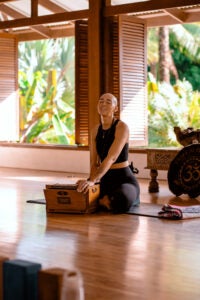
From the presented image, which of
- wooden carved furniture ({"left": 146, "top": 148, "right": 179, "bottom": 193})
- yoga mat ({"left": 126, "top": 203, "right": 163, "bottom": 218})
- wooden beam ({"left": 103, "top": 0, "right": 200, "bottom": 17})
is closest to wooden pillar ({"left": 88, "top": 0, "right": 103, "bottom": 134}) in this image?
wooden beam ({"left": 103, "top": 0, "right": 200, "bottom": 17})

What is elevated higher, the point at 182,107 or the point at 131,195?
the point at 182,107

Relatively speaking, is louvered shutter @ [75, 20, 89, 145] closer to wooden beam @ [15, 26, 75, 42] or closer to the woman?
wooden beam @ [15, 26, 75, 42]

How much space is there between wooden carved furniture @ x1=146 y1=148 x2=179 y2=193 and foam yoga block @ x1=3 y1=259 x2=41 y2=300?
15.7 ft

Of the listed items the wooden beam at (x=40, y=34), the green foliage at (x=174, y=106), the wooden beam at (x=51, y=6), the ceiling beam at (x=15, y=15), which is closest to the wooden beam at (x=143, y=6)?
the wooden beam at (x=51, y=6)

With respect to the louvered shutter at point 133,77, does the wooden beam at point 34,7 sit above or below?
above

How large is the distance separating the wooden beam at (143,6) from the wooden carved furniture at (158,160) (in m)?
1.73

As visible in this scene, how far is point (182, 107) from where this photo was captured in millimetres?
10555

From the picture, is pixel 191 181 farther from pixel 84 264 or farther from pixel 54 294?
pixel 54 294

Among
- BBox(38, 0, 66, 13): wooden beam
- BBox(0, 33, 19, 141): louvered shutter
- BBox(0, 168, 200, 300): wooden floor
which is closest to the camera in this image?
BBox(0, 168, 200, 300): wooden floor

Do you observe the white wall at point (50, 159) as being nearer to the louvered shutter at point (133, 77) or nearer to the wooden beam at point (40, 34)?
the louvered shutter at point (133, 77)

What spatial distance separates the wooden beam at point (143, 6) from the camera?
24.1ft

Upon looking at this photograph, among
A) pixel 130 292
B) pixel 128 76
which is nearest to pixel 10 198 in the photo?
pixel 128 76

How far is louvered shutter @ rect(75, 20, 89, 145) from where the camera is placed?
332 inches

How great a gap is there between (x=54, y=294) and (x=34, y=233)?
2.69m
